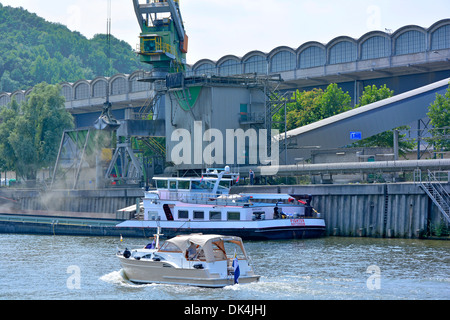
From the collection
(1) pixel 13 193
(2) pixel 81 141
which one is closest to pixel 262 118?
(2) pixel 81 141

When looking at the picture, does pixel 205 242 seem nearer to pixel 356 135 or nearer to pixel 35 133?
pixel 356 135

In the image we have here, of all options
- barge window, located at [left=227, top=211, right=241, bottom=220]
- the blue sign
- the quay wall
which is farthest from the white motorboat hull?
the blue sign

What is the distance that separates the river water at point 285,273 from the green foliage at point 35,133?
152 feet

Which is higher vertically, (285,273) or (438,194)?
(438,194)

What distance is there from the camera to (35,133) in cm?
9931

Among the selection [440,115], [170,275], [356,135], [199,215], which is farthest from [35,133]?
[170,275]

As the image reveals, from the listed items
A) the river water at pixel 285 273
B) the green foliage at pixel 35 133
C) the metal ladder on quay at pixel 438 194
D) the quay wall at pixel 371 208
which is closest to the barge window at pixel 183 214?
the river water at pixel 285 273

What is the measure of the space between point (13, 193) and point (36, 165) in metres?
10.3

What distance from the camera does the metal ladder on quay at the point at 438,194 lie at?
5119 cm

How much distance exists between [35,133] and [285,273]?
225 ft

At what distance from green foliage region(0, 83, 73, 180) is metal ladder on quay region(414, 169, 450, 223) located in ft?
193

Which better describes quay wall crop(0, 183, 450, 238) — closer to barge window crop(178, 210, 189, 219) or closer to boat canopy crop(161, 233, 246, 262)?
barge window crop(178, 210, 189, 219)
